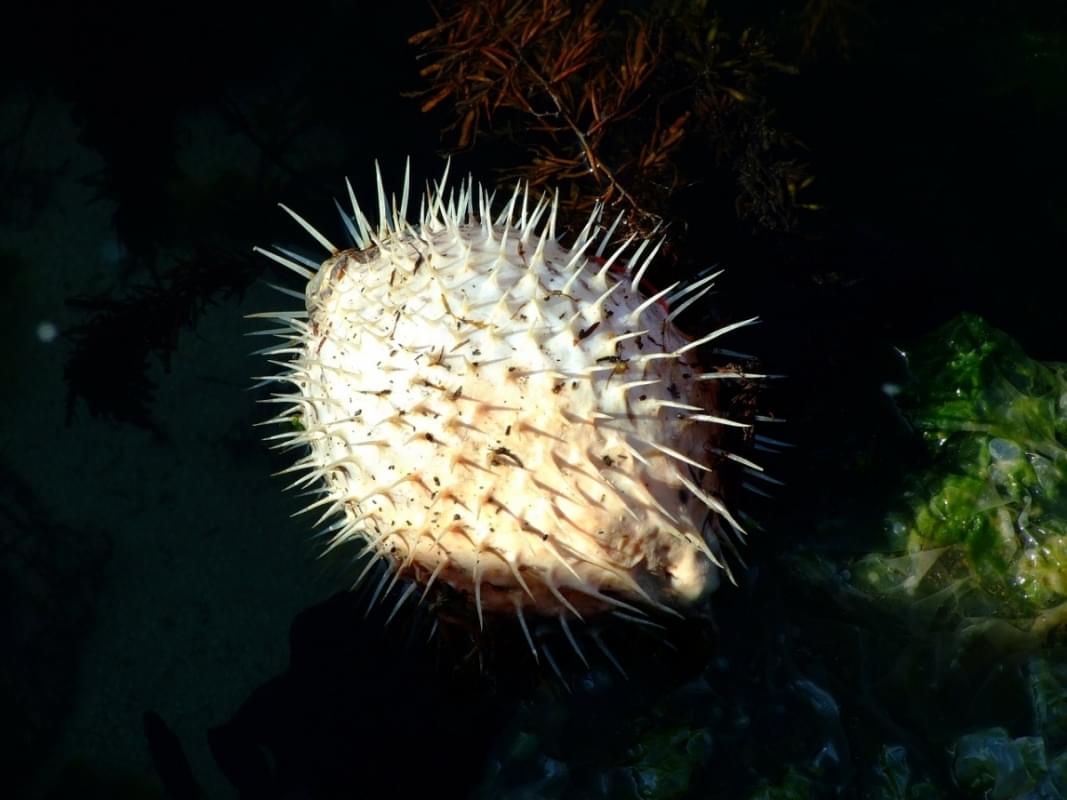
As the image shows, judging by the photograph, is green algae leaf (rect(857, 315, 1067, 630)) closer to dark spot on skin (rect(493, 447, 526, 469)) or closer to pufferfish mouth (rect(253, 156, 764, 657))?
pufferfish mouth (rect(253, 156, 764, 657))

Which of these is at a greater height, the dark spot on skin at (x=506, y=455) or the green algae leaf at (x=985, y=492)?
the dark spot on skin at (x=506, y=455)

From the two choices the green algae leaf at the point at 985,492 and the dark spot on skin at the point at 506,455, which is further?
the green algae leaf at the point at 985,492

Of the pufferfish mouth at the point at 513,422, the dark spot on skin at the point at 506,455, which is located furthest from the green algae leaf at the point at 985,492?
the dark spot on skin at the point at 506,455

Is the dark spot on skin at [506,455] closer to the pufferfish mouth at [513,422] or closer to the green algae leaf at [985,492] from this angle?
the pufferfish mouth at [513,422]

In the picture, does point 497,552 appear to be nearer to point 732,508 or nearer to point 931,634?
point 732,508

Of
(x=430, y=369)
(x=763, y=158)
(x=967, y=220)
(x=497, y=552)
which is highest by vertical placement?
(x=763, y=158)

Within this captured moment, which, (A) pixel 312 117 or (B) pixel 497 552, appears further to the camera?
(A) pixel 312 117

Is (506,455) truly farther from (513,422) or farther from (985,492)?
(985,492)

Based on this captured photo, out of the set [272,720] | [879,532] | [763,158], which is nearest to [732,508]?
[879,532]
